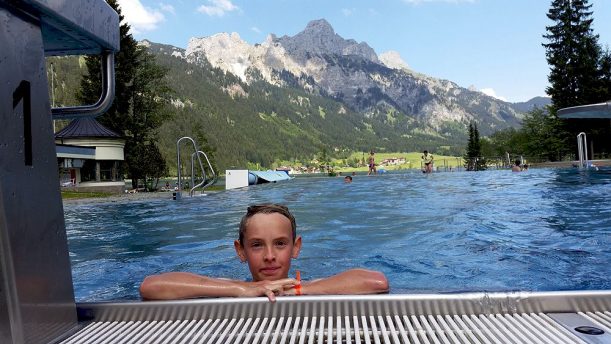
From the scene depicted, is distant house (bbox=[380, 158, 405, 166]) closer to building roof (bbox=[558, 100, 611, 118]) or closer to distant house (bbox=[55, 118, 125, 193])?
distant house (bbox=[55, 118, 125, 193])

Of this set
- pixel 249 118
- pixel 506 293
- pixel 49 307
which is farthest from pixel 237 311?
pixel 249 118

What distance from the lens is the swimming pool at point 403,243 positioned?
17.6 ft

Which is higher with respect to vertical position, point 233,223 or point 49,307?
point 49,307

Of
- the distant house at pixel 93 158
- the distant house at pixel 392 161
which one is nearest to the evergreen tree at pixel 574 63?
the distant house at pixel 93 158

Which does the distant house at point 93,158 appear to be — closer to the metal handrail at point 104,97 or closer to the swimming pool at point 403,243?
the swimming pool at point 403,243

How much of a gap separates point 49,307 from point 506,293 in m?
1.59

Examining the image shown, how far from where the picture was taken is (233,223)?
34.0ft

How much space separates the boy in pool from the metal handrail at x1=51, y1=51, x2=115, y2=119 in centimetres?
83

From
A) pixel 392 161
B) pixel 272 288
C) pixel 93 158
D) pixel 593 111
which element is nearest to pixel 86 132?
pixel 93 158

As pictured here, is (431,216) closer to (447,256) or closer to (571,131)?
(447,256)

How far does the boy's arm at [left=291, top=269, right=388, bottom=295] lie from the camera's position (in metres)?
2.28

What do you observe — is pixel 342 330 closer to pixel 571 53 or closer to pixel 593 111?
pixel 593 111

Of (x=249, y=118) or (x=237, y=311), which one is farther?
(x=249, y=118)

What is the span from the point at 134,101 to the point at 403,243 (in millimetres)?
29475
